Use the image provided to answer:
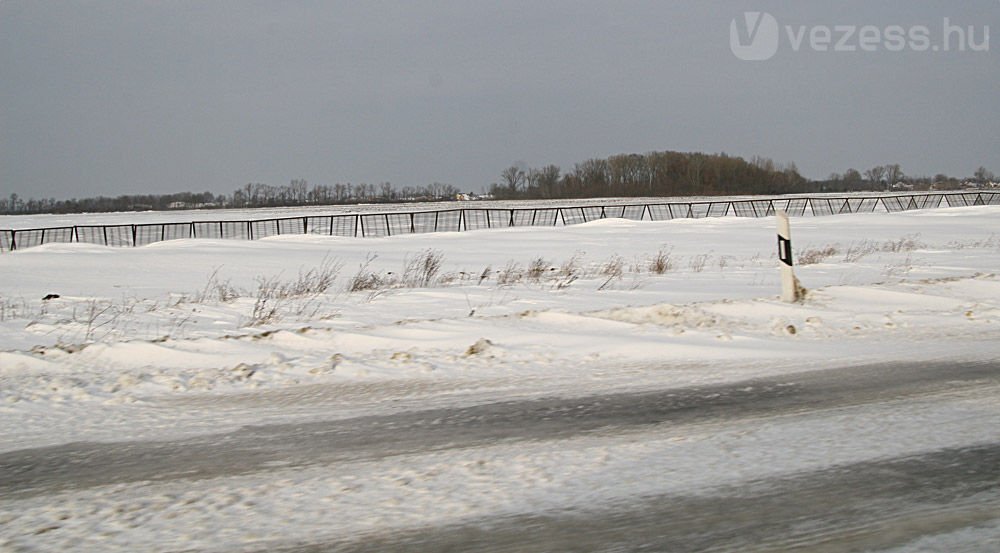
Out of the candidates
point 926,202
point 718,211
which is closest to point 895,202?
point 926,202

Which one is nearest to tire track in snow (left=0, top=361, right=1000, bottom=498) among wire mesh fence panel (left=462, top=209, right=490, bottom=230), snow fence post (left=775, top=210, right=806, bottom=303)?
snow fence post (left=775, top=210, right=806, bottom=303)

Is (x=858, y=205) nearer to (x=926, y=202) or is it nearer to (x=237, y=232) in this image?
(x=926, y=202)

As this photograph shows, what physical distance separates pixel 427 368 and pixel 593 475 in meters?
2.91

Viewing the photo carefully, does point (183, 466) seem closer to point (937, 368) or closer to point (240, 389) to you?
point (240, 389)

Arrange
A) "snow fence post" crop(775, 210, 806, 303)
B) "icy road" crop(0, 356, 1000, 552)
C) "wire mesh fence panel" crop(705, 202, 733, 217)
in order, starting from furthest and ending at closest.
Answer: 1. "wire mesh fence panel" crop(705, 202, 733, 217)
2. "snow fence post" crop(775, 210, 806, 303)
3. "icy road" crop(0, 356, 1000, 552)

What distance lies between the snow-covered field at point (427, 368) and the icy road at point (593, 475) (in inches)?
1.0

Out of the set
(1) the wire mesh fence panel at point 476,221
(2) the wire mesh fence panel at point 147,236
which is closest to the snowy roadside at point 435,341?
(2) the wire mesh fence panel at point 147,236

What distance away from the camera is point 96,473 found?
13.1ft

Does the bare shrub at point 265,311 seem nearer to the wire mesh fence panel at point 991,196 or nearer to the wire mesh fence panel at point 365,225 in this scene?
the wire mesh fence panel at point 365,225

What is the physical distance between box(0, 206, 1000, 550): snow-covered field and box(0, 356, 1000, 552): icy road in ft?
0.08

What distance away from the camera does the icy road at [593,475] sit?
3.11 m

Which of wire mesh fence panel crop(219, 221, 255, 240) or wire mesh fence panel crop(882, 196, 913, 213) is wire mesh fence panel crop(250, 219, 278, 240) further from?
wire mesh fence panel crop(882, 196, 913, 213)

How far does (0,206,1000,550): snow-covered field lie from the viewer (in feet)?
11.5

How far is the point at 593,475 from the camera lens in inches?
150
